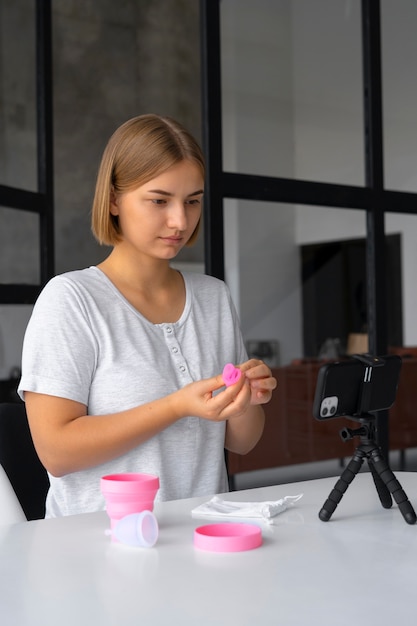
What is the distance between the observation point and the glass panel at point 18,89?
3.32 m

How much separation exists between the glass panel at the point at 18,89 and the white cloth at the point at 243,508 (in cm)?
209

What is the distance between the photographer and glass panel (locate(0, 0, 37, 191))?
3324 mm

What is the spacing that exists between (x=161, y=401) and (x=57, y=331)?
0.86 feet

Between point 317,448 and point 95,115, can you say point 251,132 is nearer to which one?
point 317,448

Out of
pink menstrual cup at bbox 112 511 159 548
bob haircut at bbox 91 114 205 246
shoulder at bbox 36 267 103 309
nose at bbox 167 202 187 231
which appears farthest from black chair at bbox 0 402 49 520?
pink menstrual cup at bbox 112 511 159 548

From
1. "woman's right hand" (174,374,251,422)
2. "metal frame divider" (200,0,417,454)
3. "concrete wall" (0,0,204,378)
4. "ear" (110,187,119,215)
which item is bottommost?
"woman's right hand" (174,374,251,422)

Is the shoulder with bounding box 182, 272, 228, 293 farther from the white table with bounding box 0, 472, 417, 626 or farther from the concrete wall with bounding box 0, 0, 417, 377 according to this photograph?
the concrete wall with bounding box 0, 0, 417, 377

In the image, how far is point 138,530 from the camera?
1.23 meters

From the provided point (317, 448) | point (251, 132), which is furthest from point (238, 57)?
point (317, 448)

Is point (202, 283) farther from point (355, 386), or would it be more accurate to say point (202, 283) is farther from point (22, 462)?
point (355, 386)

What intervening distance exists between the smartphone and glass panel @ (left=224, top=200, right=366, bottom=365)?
83.9 inches

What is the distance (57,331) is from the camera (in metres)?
1.67

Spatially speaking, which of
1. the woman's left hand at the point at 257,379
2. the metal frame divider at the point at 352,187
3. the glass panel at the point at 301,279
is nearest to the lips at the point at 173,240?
the woman's left hand at the point at 257,379

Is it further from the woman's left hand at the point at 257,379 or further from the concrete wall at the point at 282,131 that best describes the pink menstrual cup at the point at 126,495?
the concrete wall at the point at 282,131
